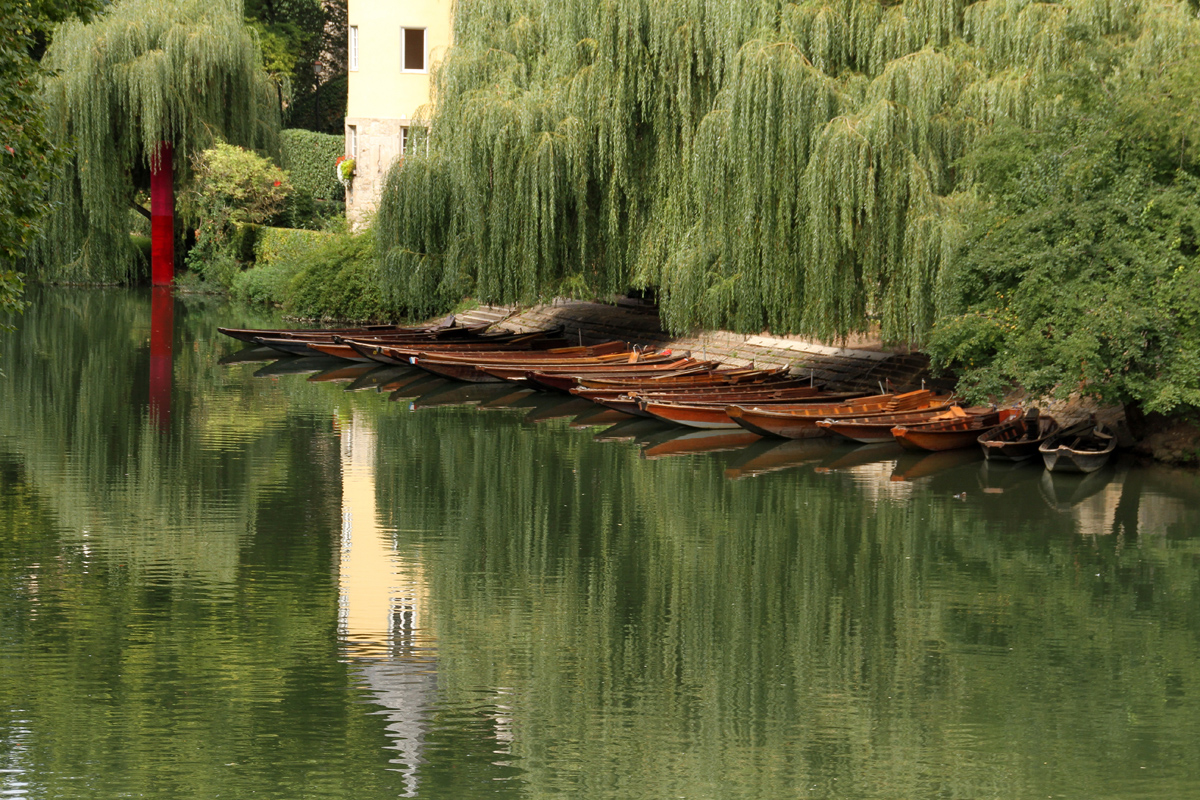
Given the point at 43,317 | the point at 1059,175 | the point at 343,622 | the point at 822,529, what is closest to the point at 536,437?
the point at 822,529

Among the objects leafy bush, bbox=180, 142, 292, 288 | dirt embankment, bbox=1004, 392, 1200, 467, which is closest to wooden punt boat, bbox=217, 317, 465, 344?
leafy bush, bbox=180, 142, 292, 288

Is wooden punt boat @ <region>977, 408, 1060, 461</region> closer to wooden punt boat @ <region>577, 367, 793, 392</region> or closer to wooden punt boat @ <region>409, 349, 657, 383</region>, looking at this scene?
wooden punt boat @ <region>577, 367, 793, 392</region>

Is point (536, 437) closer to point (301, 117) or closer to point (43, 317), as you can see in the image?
Result: point (43, 317)

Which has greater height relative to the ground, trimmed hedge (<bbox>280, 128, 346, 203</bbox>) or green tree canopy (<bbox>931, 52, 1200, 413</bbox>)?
trimmed hedge (<bbox>280, 128, 346, 203</bbox>)

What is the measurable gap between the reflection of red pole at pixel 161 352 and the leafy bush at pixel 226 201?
170cm

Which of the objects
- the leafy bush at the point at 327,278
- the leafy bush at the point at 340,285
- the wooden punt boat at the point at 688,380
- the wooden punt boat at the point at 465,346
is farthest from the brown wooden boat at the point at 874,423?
the leafy bush at the point at 340,285

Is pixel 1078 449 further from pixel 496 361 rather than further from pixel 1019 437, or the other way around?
pixel 496 361

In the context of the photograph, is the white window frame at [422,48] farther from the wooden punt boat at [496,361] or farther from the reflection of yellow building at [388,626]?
the reflection of yellow building at [388,626]

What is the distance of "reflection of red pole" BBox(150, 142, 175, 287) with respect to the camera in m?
41.5

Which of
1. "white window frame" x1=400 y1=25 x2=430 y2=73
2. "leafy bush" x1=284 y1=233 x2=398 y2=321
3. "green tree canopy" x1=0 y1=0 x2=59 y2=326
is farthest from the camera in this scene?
"white window frame" x1=400 y1=25 x2=430 y2=73

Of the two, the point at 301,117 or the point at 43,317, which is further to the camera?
the point at 301,117

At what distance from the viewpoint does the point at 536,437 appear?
21.8 metres

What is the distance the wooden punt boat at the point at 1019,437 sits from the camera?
773 inches

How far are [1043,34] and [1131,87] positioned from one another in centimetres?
256
